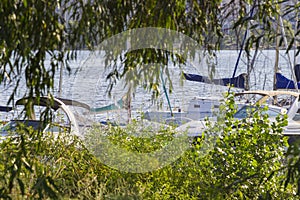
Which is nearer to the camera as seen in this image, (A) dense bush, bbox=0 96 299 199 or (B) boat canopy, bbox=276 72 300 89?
(A) dense bush, bbox=0 96 299 199

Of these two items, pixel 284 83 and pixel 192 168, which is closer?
pixel 192 168

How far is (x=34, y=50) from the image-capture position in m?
3.68

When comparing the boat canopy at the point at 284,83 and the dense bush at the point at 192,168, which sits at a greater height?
the boat canopy at the point at 284,83

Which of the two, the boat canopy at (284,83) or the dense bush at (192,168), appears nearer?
the dense bush at (192,168)

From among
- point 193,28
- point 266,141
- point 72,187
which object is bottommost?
point 72,187

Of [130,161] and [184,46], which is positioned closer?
[184,46]

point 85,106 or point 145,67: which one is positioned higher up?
point 145,67

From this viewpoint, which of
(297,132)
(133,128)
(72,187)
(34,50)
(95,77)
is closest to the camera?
(34,50)

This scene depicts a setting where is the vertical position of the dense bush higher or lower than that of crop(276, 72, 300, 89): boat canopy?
lower

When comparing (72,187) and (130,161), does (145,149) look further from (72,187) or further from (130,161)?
(72,187)

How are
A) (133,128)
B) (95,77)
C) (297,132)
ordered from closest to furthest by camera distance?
(133,128) < (95,77) < (297,132)

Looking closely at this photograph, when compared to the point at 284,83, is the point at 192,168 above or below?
below

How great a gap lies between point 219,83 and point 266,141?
281cm

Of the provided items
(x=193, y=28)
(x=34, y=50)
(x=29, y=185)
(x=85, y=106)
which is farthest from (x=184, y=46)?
(x=85, y=106)
